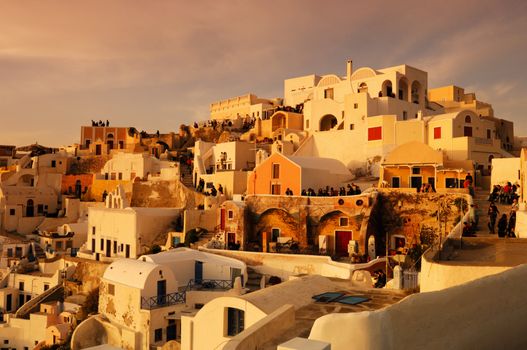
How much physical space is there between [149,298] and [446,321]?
17548 millimetres

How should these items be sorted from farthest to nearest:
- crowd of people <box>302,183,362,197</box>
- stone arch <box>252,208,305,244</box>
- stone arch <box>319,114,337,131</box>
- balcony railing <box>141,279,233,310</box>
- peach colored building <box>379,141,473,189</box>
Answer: stone arch <box>319,114,337,131</box>, crowd of people <box>302,183,362,197</box>, stone arch <box>252,208,305,244</box>, peach colored building <box>379,141,473,189</box>, balcony railing <box>141,279,233,310</box>

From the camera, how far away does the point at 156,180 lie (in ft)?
138

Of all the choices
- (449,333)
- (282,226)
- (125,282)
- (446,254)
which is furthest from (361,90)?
(449,333)

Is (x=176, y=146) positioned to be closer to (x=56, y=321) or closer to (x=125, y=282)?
(x=56, y=321)

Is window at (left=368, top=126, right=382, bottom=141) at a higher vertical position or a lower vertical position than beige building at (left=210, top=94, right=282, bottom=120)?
lower

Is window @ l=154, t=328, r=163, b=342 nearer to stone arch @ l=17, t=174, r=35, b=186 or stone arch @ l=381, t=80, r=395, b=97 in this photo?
Result: stone arch @ l=381, t=80, r=395, b=97

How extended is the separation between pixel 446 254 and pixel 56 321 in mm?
24059

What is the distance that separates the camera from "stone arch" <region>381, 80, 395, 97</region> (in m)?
39.7

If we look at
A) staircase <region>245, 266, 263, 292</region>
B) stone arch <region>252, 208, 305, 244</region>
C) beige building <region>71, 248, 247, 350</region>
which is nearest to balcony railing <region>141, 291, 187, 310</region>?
beige building <region>71, 248, 247, 350</region>

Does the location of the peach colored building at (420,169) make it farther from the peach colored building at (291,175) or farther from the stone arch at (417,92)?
the stone arch at (417,92)

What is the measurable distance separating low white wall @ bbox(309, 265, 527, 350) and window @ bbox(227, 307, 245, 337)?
291 inches

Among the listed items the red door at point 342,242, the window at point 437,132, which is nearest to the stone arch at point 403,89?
the window at point 437,132

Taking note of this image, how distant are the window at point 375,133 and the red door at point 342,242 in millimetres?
10057

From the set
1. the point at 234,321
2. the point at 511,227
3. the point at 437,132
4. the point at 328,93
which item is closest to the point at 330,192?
the point at 437,132
